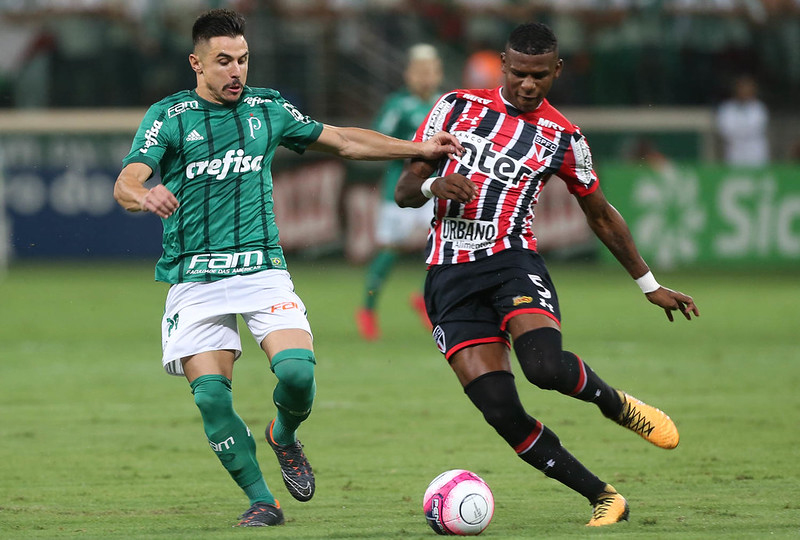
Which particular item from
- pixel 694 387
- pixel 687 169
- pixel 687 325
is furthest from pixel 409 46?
pixel 694 387

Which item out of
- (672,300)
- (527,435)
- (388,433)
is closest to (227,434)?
(527,435)

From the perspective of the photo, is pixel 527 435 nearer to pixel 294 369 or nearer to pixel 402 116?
pixel 294 369

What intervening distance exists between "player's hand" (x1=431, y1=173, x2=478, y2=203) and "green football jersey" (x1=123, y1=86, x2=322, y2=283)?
0.74m

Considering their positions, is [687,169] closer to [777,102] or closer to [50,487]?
[777,102]

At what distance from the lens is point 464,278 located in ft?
18.6

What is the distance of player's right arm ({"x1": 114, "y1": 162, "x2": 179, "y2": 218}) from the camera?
4872mm

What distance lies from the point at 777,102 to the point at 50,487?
1786 centimetres

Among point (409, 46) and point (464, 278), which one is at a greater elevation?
point (409, 46)

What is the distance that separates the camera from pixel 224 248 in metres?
5.53

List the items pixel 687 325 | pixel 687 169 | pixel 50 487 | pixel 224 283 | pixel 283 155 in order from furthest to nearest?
pixel 283 155 < pixel 687 169 < pixel 687 325 < pixel 50 487 < pixel 224 283

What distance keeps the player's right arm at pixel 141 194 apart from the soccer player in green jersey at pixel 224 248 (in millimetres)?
124

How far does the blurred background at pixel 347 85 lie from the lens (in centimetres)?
1945

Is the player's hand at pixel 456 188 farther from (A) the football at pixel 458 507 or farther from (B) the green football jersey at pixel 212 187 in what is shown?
(A) the football at pixel 458 507

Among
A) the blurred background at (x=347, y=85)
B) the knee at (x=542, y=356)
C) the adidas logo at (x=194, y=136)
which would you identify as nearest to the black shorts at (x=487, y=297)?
the knee at (x=542, y=356)
